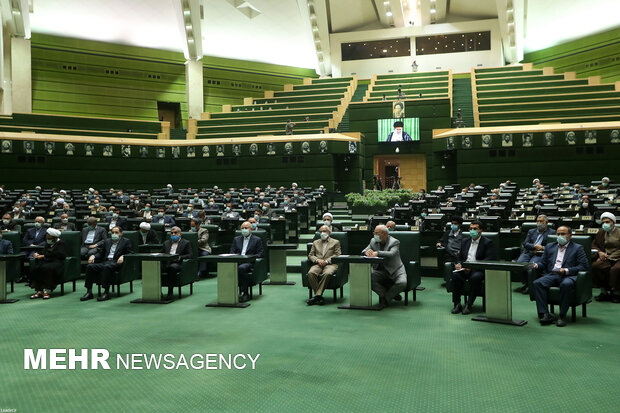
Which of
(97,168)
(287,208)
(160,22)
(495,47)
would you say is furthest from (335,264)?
(495,47)

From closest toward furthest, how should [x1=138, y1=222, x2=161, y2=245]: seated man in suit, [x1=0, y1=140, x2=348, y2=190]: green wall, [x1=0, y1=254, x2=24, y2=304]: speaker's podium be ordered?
[x1=0, y1=254, x2=24, y2=304]: speaker's podium < [x1=138, y1=222, x2=161, y2=245]: seated man in suit < [x1=0, y1=140, x2=348, y2=190]: green wall

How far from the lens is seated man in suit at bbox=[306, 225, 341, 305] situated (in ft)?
20.9

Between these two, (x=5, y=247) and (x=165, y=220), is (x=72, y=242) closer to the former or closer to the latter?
(x=5, y=247)

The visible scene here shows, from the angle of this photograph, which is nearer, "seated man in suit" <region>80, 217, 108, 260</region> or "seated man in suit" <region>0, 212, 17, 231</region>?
"seated man in suit" <region>80, 217, 108, 260</region>

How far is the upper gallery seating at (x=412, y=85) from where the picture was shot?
2397 cm

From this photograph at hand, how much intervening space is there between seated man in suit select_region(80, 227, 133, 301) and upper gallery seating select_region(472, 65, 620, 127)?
1655 centimetres

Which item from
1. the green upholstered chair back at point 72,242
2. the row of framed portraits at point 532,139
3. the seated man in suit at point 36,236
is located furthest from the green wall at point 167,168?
the green upholstered chair back at point 72,242

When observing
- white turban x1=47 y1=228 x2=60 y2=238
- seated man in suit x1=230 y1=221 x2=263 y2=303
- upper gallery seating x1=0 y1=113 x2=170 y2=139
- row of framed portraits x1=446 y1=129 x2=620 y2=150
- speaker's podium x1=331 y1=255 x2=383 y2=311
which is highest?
upper gallery seating x1=0 y1=113 x2=170 y2=139

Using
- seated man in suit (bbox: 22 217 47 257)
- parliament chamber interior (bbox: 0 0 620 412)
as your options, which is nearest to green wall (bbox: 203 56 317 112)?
parliament chamber interior (bbox: 0 0 620 412)

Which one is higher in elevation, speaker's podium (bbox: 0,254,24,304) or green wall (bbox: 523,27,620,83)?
green wall (bbox: 523,27,620,83)

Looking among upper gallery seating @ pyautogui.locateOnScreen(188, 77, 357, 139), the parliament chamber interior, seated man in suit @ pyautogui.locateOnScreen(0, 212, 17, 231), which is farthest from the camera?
upper gallery seating @ pyautogui.locateOnScreen(188, 77, 357, 139)

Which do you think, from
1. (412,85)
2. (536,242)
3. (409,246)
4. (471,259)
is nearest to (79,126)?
(412,85)

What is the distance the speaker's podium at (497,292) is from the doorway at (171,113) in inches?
953

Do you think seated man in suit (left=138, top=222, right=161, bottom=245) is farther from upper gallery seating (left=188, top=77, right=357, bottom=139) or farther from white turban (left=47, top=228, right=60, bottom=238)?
upper gallery seating (left=188, top=77, right=357, bottom=139)
